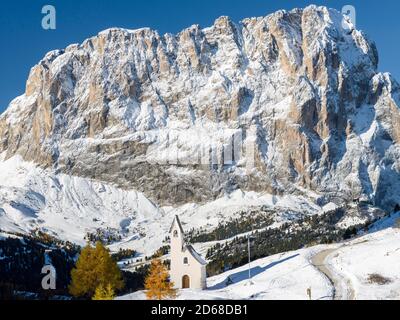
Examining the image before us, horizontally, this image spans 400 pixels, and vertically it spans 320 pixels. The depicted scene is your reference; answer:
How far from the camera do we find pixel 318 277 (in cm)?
8350

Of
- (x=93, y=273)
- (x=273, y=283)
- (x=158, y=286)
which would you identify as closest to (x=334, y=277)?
(x=273, y=283)

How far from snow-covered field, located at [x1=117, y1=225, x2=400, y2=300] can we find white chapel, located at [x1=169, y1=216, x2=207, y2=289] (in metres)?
2.60

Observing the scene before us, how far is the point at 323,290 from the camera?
74.6 metres

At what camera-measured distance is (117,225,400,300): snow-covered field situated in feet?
237

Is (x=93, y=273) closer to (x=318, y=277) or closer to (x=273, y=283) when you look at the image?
(x=273, y=283)

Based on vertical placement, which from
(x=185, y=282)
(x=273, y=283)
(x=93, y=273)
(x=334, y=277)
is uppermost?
(x=93, y=273)

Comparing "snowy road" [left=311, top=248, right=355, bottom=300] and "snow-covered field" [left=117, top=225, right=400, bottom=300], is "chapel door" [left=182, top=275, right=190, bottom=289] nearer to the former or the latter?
"snow-covered field" [left=117, top=225, right=400, bottom=300]

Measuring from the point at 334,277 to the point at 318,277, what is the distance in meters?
2.12

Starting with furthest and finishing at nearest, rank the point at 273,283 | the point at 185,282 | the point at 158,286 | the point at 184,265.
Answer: the point at 185,282 → the point at 184,265 → the point at 273,283 → the point at 158,286

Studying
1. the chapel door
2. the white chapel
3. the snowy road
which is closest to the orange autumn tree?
the snowy road
